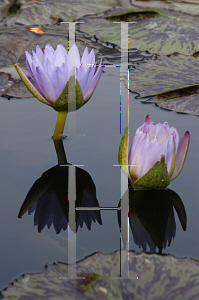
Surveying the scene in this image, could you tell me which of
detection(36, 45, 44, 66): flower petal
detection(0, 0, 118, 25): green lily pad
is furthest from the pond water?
detection(0, 0, 118, 25): green lily pad

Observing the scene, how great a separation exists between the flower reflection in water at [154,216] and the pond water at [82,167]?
2 centimetres

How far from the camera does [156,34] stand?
76.0 inches

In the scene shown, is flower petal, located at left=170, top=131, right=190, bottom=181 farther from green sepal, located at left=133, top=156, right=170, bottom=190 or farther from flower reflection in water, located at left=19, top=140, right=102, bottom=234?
flower reflection in water, located at left=19, top=140, right=102, bottom=234

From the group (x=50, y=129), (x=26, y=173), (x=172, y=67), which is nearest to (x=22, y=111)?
(x=50, y=129)

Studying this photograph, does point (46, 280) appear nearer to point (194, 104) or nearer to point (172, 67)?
point (194, 104)

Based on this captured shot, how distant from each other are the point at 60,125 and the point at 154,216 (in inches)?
17.8

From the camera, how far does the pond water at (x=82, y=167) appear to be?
2.34 feet

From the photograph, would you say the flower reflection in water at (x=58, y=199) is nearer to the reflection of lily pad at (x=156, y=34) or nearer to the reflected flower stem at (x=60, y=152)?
the reflected flower stem at (x=60, y=152)

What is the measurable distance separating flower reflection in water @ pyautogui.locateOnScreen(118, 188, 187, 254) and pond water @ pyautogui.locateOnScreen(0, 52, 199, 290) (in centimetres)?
2

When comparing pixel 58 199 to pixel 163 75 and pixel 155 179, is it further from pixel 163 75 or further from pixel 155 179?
pixel 163 75

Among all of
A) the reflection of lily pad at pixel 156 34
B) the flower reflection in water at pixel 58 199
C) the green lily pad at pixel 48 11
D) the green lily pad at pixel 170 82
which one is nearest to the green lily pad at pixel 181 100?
the green lily pad at pixel 170 82

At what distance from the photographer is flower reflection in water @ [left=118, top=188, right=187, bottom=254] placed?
0.75 meters

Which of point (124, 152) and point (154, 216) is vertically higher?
point (124, 152)

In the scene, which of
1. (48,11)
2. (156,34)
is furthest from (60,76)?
(48,11)
